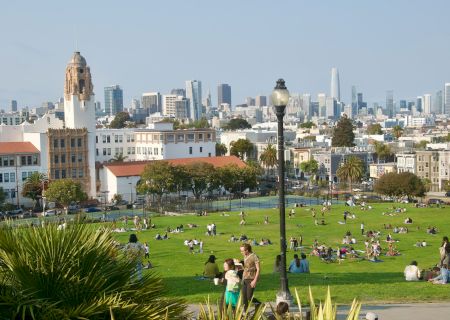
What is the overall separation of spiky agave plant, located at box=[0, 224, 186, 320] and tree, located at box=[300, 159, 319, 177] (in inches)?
4762

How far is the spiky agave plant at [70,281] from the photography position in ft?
29.3

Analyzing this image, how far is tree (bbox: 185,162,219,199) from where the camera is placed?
89.2 metres

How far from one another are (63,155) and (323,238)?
50115 mm

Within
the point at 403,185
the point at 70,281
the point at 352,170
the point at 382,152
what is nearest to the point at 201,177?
the point at 403,185

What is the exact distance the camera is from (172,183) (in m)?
86.4

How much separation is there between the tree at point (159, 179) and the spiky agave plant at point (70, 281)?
75.3 m

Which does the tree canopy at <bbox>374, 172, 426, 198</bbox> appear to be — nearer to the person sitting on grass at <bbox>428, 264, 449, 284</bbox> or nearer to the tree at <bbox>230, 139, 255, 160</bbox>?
the tree at <bbox>230, 139, 255, 160</bbox>

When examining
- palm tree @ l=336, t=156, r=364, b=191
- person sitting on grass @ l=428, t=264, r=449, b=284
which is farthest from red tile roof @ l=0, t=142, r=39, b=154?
person sitting on grass @ l=428, t=264, r=449, b=284

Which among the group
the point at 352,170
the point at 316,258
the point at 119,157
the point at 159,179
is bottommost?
the point at 316,258

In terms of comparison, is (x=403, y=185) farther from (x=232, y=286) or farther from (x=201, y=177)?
(x=232, y=286)

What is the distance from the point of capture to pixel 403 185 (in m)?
89.0

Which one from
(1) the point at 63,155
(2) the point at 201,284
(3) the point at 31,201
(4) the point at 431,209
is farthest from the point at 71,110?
(2) the point at 201,284

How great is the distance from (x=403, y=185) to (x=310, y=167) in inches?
1652

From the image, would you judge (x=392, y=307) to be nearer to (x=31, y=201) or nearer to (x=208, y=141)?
(x=31, y=201)
